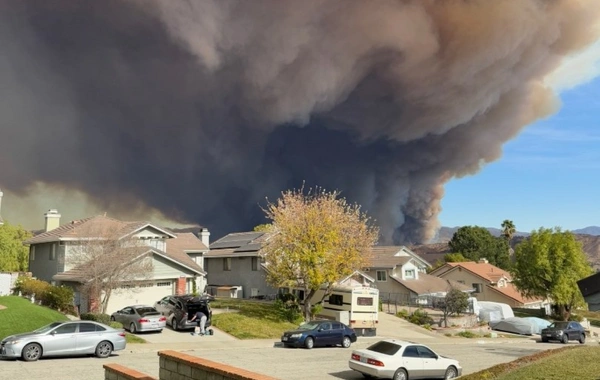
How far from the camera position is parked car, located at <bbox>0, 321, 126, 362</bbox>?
19.5 metres

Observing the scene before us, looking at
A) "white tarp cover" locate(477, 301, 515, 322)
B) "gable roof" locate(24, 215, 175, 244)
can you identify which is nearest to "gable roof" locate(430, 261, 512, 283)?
"white tarp cover" locate(477, 301, 515, 322)

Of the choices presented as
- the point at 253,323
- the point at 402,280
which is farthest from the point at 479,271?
the point at 253,323

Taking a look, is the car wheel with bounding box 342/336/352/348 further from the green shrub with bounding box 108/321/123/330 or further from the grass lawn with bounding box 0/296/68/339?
the grass lawn with bounding box 0/296/68/339

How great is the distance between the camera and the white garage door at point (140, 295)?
121 feet

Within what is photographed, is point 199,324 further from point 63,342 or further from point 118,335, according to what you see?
point 63,342

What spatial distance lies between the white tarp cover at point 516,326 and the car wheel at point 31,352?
4220cm

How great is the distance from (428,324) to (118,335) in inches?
1178

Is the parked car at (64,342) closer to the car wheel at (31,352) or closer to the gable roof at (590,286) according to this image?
the car wheel at (31,352)

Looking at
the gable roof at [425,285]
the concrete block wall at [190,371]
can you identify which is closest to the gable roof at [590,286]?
the concrete block wall at [190,371]

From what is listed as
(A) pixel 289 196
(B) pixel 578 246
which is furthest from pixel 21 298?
(B) pixel 578 246

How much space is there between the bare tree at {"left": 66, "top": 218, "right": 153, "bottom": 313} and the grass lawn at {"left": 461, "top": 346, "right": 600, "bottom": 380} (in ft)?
77.0

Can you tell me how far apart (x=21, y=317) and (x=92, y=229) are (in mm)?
9733

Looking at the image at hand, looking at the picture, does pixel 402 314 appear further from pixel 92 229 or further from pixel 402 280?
pixel 92 229

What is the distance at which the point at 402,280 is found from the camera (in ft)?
208
